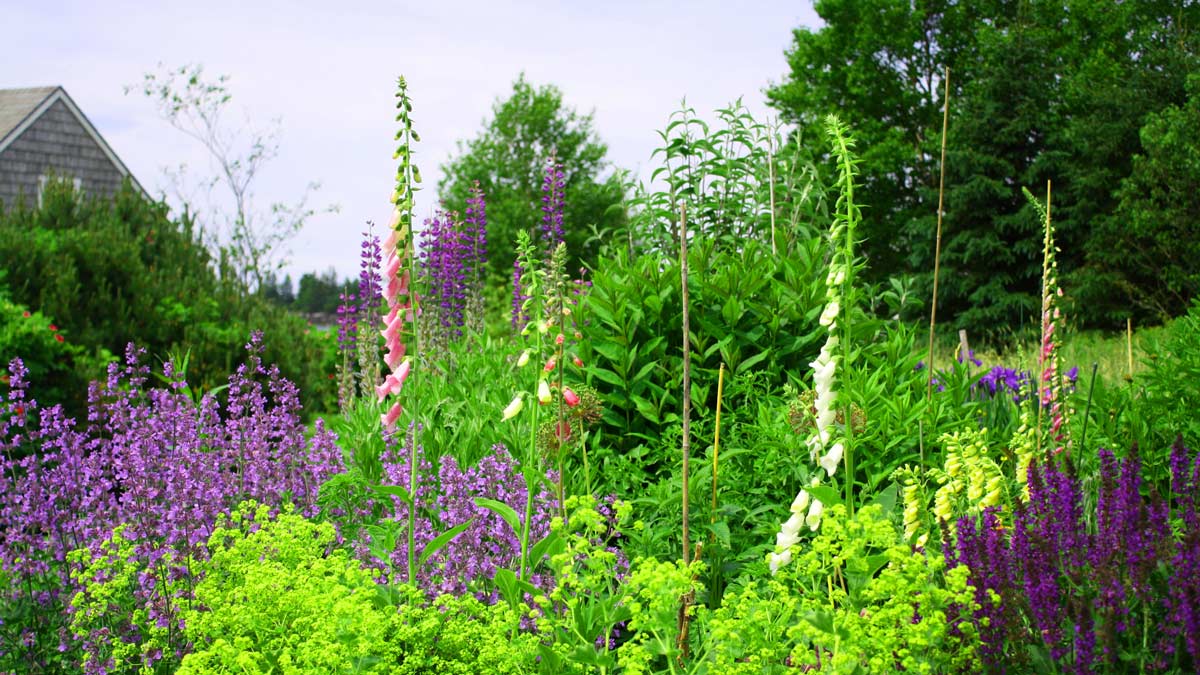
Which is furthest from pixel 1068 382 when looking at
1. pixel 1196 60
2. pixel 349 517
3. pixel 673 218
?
pixel 1196 60

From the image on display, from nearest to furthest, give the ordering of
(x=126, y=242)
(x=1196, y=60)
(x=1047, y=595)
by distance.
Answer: (x=1047, y=595) → (x=126, y=242) → (x=1196, y=60)

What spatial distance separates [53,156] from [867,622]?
2652cm

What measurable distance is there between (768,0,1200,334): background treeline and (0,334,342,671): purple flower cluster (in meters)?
16.9

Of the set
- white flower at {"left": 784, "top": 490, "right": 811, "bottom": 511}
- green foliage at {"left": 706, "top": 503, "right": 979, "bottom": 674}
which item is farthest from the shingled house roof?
green foliage at {"left": 706, "top": 503, "right": 979, "bottom": 674}

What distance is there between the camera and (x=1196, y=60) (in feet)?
73.5

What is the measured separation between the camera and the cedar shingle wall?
76.4 ft

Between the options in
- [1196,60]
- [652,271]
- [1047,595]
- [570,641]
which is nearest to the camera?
[1047,595]

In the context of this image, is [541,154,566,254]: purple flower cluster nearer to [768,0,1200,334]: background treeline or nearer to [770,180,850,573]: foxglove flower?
[770,180,850,573]: foxglove flower

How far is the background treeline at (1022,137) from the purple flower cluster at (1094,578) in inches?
710

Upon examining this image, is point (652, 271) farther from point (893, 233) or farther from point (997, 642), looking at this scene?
point (893, 233)

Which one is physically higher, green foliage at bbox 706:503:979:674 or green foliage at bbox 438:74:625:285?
green foliage at bbox 438:74:625:285

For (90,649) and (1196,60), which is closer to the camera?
(90,649)

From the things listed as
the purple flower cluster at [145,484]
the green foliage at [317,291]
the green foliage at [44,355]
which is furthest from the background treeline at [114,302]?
the green foliage at [317,291]

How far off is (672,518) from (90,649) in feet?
A: 7.46
